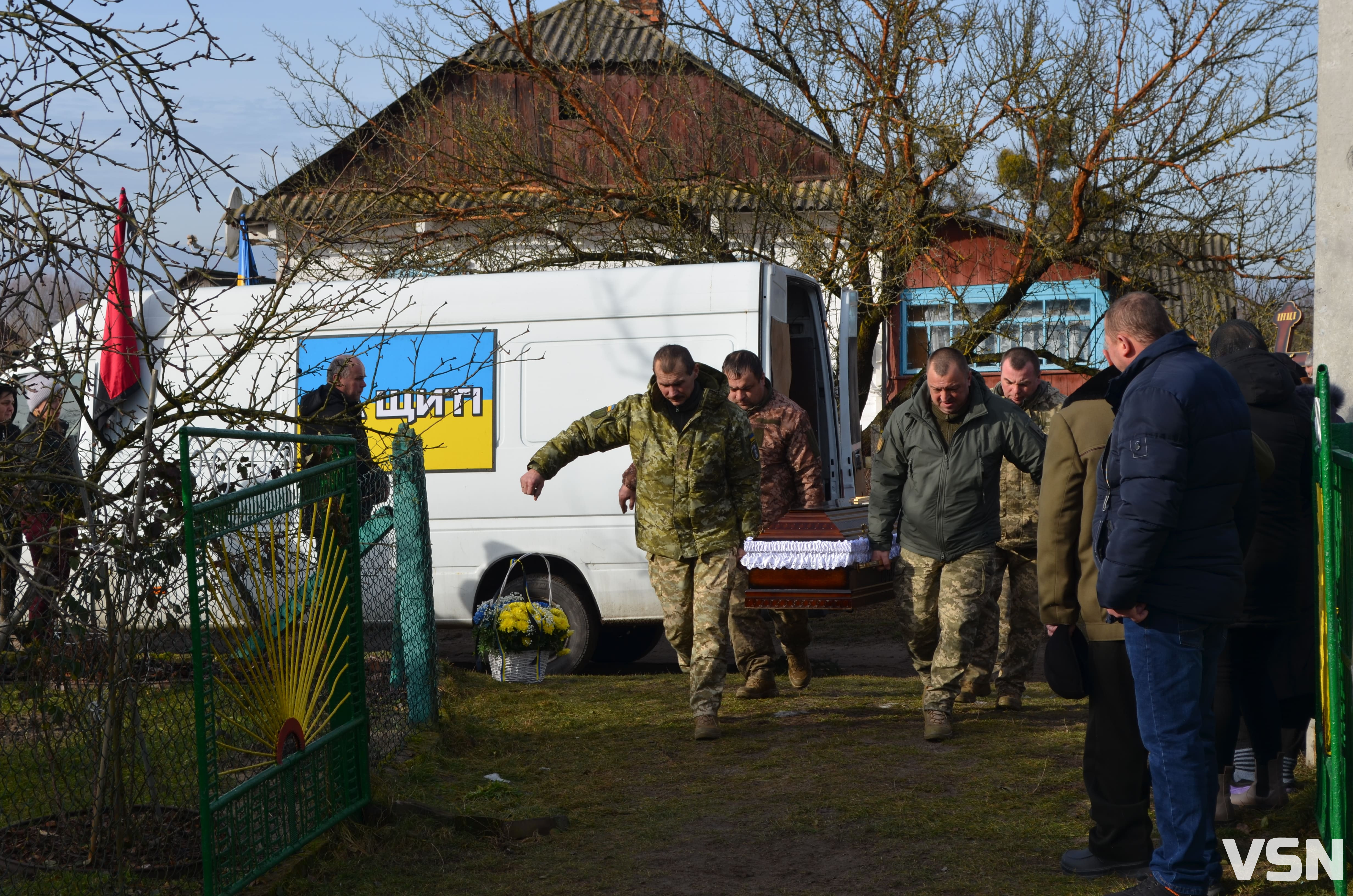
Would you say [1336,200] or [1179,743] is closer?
[1179,743]

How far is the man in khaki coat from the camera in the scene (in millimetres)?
4457

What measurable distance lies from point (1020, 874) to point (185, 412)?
10.9 ft

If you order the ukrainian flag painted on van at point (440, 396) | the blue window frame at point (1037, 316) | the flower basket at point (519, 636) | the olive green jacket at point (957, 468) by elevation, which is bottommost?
the flower basket at point (519, 636)

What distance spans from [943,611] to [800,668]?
168 centimetres

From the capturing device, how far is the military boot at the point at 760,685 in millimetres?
7781

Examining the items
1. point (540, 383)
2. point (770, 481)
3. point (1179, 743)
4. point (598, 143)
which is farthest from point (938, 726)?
point (598, 143)

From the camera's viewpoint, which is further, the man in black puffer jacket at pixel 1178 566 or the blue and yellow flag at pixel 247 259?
the blue and yellow flag at pixel 247 259

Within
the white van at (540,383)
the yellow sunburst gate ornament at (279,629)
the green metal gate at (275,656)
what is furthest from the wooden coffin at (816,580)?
the yellow sunburst gate ornament at (279,629)

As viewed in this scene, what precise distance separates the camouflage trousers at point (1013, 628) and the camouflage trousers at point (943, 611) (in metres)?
0.55

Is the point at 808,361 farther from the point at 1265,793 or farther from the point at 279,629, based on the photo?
the point at 279,629

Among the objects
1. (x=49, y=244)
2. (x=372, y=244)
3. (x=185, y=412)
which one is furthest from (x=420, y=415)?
(x=49, y=244)

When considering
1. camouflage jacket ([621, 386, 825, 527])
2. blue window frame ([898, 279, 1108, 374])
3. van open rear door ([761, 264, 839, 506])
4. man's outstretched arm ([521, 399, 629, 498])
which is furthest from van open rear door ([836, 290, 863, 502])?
man's outstretched arm ([521, 399, 629, 498])

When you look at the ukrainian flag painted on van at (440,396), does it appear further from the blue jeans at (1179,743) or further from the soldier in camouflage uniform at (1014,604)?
the blue jeans at (1179,743)

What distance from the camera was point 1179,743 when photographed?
403 centimetres
